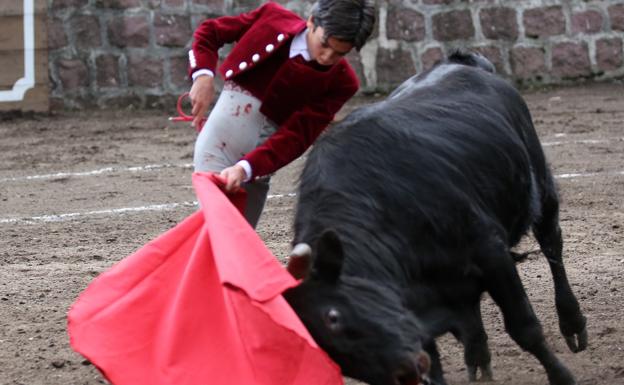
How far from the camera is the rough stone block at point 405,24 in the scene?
34.9 ft

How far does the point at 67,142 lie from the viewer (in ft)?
30.2

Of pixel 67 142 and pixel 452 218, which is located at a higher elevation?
pixel 452 218

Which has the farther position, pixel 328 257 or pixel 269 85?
pixel 269 85

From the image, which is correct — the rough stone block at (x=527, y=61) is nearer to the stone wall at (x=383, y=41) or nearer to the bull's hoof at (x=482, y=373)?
the stone wall at (x=383, y=41)

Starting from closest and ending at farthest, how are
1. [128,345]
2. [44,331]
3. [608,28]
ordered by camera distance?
[128,345], [44,331], [608,28]

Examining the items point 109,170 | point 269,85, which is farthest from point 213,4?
point 269,85

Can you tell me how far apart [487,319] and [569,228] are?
1.62 m

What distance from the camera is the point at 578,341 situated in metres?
4.46

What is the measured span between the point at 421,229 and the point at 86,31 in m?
7.15

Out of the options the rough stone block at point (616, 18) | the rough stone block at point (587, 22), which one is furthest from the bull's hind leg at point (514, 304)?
the rough stone block at point (616, 18)

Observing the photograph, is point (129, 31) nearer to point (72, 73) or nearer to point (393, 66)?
point (72, 73)

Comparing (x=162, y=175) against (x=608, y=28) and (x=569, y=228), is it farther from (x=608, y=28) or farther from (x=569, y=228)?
(x=608, y=28)

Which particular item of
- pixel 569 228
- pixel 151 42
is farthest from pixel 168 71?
pixel 569 228

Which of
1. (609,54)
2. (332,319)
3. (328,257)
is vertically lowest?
(609,54)
